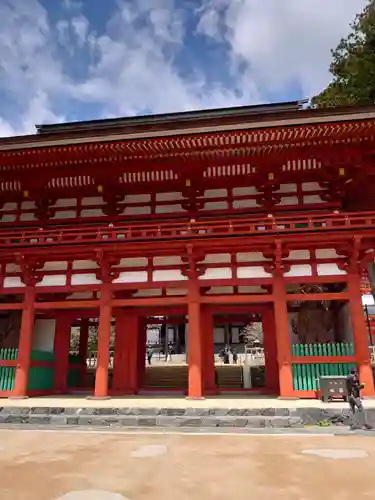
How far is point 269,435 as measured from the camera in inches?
340

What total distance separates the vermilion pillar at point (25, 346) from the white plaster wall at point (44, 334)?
2.16m

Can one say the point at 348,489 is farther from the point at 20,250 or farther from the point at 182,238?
the point at 20,250

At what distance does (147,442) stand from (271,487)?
3.59 m

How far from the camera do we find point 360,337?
1194cm

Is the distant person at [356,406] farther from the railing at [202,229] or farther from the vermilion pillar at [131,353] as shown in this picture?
the vermilion pillar at [131,353]

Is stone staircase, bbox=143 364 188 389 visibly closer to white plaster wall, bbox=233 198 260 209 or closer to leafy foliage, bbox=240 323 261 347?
white plaster wall, bbox=233 198 260 209

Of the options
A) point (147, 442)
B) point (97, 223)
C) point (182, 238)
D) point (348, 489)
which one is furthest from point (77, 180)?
point (348, 489)

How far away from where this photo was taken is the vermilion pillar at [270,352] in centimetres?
1440

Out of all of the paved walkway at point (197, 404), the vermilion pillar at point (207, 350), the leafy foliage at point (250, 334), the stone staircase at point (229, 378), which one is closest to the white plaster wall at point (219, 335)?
the leafy foliage at point (250, 334)

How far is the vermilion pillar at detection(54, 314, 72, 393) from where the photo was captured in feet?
50.9

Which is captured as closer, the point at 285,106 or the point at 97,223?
the point at 97,223

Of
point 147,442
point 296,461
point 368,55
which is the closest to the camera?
point 296,461

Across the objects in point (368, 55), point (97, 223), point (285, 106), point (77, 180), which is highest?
point (368, 55)

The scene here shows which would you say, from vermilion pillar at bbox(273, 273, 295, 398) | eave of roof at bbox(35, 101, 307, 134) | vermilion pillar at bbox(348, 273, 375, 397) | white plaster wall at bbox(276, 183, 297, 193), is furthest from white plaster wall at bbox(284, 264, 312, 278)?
eave of roof at bbox(35, 101, 307, 134)
